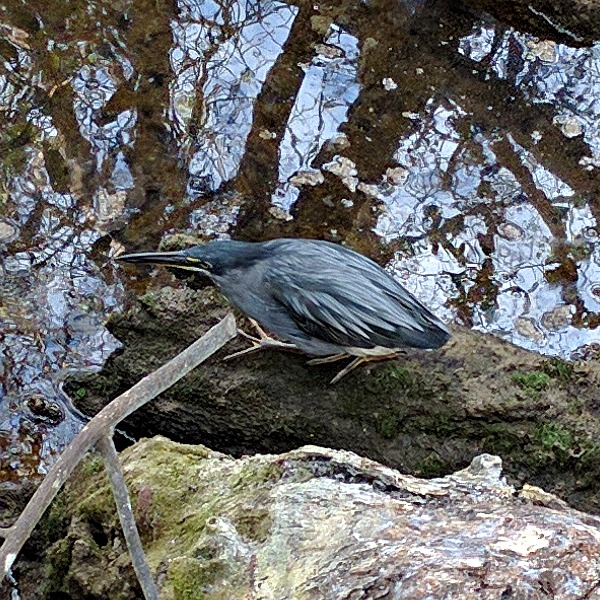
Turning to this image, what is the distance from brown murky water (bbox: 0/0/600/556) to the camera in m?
4.79

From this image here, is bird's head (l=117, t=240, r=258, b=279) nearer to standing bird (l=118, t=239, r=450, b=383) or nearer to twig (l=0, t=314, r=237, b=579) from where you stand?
standing bird (l=118, t=239, r=450, b=383)

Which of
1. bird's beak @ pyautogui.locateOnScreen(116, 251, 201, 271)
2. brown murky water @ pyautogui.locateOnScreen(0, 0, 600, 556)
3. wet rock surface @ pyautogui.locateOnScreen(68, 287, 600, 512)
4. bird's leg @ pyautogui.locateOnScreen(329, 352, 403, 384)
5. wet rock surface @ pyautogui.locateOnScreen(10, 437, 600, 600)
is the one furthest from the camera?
brown murky water @ pyautogui.locateOnScreen(0, 0, 600, 556)

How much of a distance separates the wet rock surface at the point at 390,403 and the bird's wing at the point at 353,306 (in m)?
0.18

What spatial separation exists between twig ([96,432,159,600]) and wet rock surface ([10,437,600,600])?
30 cm

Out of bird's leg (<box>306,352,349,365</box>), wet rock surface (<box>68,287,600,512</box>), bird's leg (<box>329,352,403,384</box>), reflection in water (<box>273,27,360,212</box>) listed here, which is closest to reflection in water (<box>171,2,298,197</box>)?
reflection in water (<box>273,27,360,212</box>)

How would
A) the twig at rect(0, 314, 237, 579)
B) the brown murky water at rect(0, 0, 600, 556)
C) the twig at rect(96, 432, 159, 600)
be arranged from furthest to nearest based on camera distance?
1. the brown murky water at rect(0, 0, 600, 556)
2. the twig at rect(96, 432, 159, 600)
3. the twig at rect(0, 314, 237, 579)

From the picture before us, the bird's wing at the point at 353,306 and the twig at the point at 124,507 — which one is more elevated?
the bird's wing at the point at 353,306

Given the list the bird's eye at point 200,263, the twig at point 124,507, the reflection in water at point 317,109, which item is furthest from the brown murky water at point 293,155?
the twig at point 124,507

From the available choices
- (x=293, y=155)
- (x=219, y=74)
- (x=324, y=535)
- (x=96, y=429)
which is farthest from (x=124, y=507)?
(x=219, y=74)

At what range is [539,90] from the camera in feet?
18.7

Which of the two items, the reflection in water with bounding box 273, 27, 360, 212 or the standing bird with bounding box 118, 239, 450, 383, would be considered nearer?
the standing bird with bounding box 118, 239, 450, 383

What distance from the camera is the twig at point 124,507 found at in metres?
1.91

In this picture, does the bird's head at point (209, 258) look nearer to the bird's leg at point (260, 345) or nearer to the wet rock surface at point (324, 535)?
the bird's leg at point (260, 345)

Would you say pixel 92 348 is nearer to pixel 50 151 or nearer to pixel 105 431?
Answer: pixel 50 151
